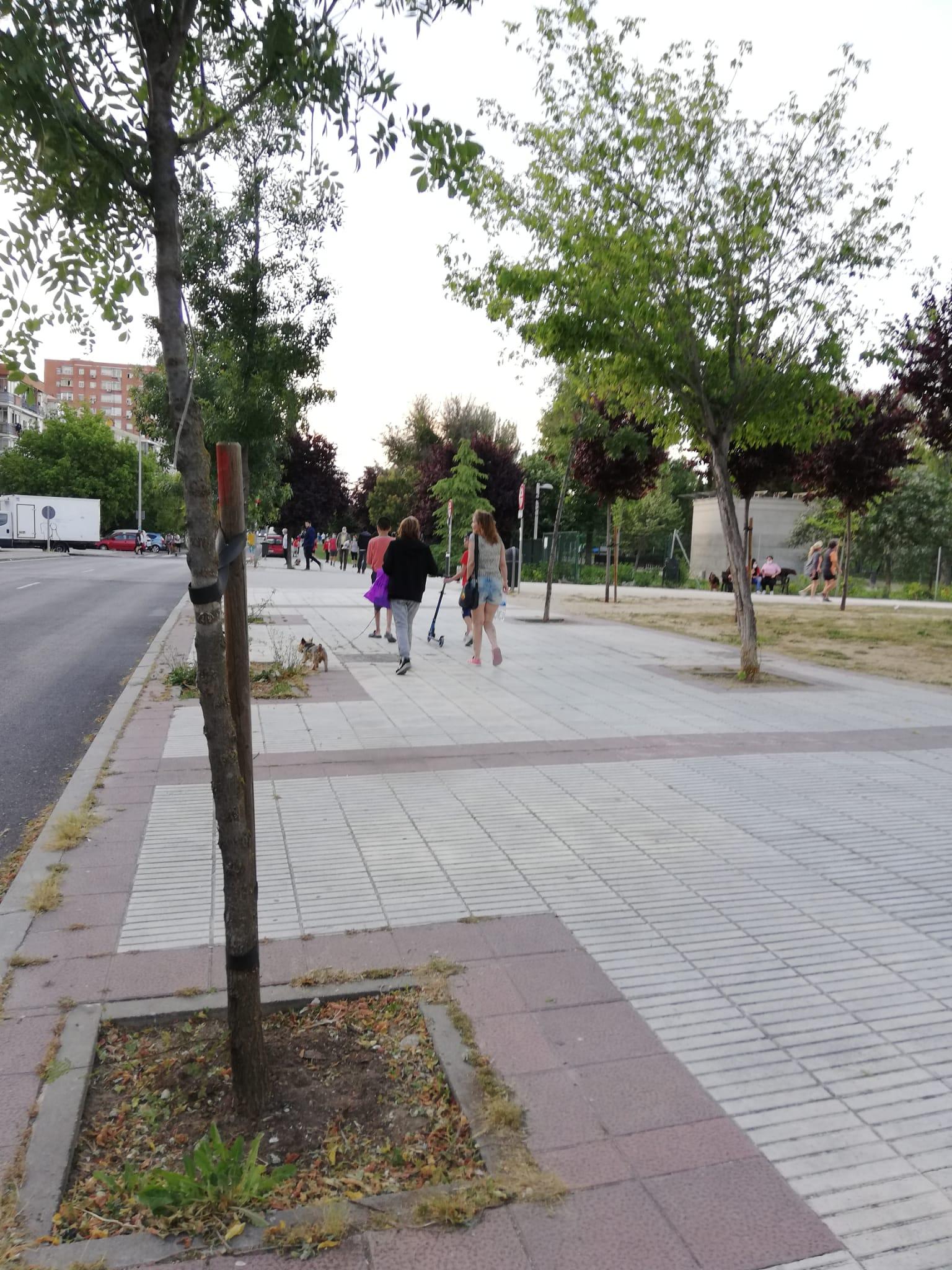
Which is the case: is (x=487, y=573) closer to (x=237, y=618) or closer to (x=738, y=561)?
(x=738, y=561)

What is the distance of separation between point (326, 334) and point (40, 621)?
7964 millimetres

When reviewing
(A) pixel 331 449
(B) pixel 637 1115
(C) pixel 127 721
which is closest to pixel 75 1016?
(B) pixel 637 1115

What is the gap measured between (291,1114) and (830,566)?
2698cm

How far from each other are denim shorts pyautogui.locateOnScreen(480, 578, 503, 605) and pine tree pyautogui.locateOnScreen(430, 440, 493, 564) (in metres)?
29.3

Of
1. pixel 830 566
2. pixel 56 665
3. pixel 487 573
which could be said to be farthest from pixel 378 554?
pixel 830 566

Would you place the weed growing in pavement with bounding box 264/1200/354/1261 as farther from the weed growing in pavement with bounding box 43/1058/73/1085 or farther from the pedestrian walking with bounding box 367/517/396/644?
the pedestrian walking with bounding box 367/517/396/644

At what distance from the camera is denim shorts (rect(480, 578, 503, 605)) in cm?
1175

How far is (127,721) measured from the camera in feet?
27.1

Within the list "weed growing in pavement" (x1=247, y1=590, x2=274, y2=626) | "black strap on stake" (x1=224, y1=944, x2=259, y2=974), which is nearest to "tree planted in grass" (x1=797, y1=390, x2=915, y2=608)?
"weed growing in pavement" (x1=247, y1=590, x2=274, y2=626)

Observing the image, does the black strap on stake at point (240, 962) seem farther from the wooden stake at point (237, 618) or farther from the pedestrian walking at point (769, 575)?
the pedestrian walking at point (769, 575)

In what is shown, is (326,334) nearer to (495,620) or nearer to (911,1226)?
(495,620)

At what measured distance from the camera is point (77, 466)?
75.0m

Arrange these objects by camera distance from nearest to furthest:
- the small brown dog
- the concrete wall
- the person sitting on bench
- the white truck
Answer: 1. the small brown dog
2. the person sitting on bench
3. the concrete wall
4. the white truck

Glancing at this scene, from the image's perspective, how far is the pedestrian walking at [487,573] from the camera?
1171 cm
